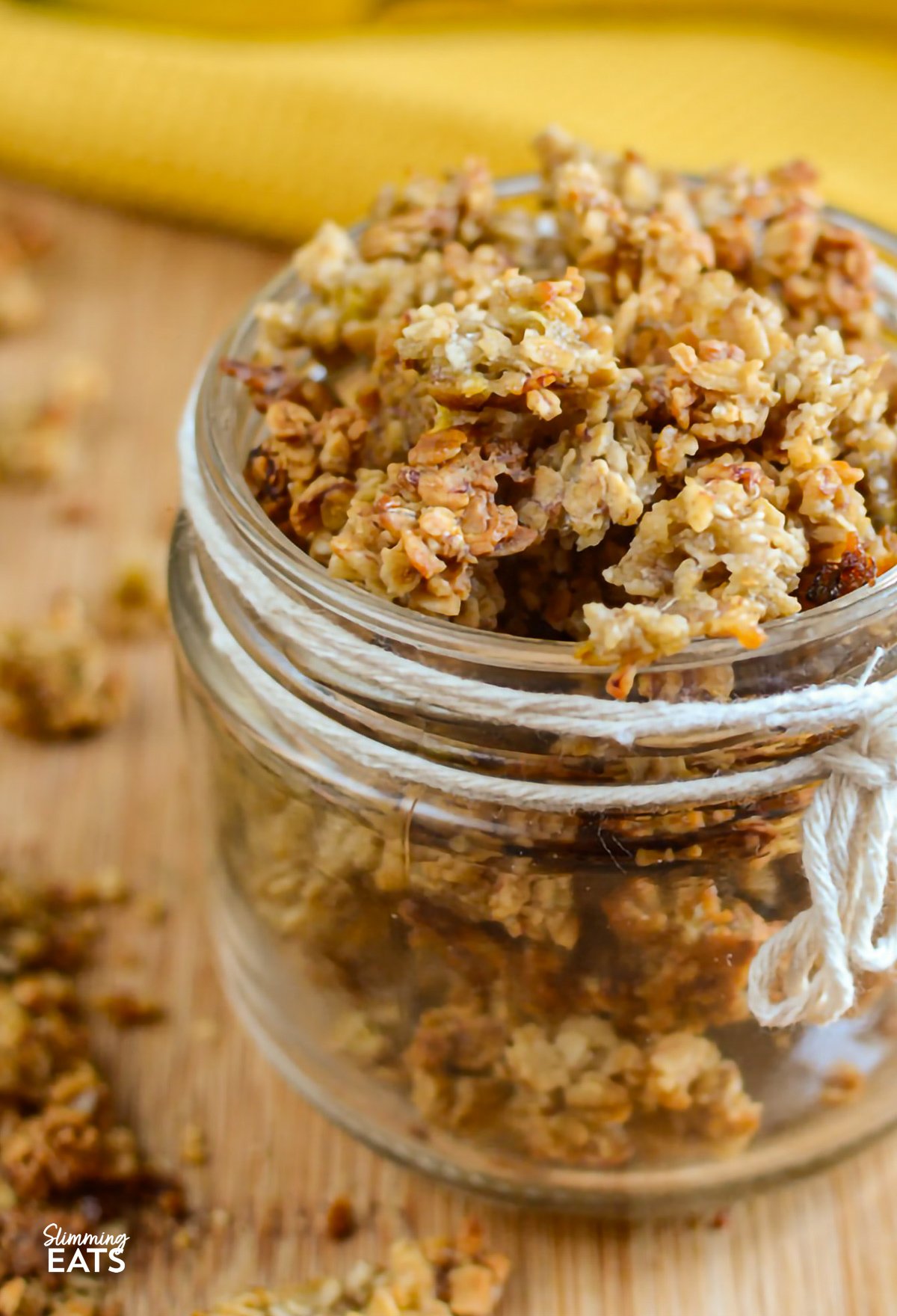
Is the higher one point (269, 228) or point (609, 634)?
point (609, 634)

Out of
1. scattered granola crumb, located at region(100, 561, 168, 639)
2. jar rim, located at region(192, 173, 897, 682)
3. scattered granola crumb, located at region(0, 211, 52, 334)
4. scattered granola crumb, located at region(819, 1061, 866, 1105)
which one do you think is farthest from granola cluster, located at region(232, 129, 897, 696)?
scattered granola crumb, located at region(0, 211, 52, 334)

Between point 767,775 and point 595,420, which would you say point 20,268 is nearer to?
Result: point 595,420

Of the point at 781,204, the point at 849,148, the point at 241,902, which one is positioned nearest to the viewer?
the point at 781,204

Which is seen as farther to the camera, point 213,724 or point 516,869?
point 213,724

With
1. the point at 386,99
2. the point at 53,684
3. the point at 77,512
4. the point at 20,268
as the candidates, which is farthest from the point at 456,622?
the point at 20,268

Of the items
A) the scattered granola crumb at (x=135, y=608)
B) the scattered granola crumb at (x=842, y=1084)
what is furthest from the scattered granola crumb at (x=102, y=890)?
the scattered granola crumb at (x=842, y=1084)

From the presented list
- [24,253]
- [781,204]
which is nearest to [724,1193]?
[781,204]

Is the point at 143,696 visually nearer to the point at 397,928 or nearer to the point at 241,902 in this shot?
the point at 241,902

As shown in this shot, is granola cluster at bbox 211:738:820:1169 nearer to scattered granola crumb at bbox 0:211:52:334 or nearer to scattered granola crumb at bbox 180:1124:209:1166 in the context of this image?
scattered granola crumb at bbox 180:1124:209:1166
